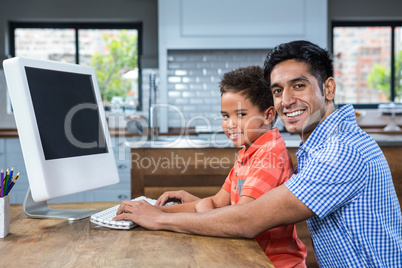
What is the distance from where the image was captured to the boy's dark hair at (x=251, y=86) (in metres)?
1.42

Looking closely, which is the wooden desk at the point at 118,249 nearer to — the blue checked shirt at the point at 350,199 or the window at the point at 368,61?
the blue checked shirt at the point at 350,199

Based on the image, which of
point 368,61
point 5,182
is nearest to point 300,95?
point 5,182

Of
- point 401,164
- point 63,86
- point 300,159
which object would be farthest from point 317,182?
point 401,164

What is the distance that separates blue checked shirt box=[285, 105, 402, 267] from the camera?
39.0 inches

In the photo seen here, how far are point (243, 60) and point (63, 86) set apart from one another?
10.8 ft

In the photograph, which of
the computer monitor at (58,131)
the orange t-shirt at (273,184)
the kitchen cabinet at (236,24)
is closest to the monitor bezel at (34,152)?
the computer monitor at (58,131)

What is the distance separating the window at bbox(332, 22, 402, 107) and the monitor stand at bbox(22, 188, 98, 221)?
4.08 meters

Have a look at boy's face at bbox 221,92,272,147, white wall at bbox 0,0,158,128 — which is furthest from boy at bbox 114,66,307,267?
white wall at bbox 0,0,158,128

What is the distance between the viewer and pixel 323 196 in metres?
0.99

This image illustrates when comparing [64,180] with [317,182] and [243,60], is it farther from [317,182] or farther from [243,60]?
[243,60]

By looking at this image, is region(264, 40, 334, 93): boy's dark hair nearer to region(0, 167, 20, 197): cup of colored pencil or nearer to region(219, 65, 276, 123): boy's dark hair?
region(219, 65, 276, 123): boy's dark hair

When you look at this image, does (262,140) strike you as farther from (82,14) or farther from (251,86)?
(82,14)

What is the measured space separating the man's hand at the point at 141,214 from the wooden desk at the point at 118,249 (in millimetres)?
25

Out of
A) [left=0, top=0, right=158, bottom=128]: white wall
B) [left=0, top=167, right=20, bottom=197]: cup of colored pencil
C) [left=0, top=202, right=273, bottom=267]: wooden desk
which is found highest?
[left=0, top=0, right=158, bottom=128]: white wall
